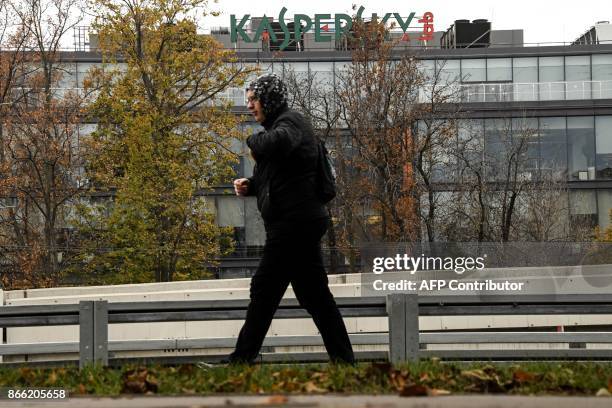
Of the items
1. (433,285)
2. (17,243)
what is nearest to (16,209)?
(17,243)

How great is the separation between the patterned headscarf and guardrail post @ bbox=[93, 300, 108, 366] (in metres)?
2.00

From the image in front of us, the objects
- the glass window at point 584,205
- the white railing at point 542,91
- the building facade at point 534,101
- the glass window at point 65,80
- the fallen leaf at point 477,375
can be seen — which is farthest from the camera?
the white railing at point 542,91

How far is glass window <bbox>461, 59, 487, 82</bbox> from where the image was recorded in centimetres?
5394

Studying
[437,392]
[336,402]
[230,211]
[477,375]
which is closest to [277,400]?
[336,402]

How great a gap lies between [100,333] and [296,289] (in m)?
1.68

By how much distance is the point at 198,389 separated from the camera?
18.7 ft

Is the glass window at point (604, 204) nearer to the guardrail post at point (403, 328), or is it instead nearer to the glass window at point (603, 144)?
the glass window at point (603, 144)

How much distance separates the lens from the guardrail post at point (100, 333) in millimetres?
7430

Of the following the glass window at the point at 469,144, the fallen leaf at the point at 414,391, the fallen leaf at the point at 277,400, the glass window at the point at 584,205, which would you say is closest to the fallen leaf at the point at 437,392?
the fallen leaf at the point at 414,391

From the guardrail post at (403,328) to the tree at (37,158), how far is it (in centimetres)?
2980

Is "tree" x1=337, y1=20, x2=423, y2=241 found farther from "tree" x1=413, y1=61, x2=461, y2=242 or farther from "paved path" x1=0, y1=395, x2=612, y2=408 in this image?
"paved path" x1=0, y1=395, x2=612, y2=408

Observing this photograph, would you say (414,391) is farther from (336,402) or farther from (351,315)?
(351,315)

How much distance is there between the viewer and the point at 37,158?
38562 millimetres
